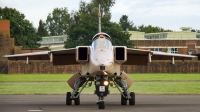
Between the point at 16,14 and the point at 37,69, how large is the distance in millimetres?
39661

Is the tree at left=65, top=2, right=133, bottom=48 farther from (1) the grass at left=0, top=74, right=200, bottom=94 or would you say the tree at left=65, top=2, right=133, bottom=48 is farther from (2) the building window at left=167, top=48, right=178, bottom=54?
(1) the grass at left=0, top=74, right=200, bottom=94

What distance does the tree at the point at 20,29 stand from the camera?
11562cm

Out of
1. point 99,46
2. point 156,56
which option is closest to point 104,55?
point 99,46

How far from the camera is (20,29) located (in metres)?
116

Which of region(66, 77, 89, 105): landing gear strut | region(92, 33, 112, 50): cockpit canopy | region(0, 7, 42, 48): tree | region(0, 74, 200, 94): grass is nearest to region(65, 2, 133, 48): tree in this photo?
region(0, 7, 42, 48): tree

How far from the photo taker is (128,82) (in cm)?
2688

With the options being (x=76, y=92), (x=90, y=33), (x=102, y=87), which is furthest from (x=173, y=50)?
(x=102, y=87)

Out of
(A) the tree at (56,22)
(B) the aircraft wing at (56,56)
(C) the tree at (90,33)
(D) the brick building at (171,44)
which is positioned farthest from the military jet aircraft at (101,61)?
(A) the tree at (56,22)

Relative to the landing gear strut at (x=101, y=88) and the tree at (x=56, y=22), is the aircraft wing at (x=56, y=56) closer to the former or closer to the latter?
the landing gear strut at (x=101, y=88)

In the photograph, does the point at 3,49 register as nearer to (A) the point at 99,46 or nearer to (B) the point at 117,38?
(B) the point at 117,38

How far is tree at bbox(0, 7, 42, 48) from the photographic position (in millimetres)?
115625

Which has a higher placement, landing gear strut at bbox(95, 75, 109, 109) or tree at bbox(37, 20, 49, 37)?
tree at bbox(37, 20, 49, 37)

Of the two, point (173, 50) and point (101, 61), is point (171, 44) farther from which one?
point (101, 61)

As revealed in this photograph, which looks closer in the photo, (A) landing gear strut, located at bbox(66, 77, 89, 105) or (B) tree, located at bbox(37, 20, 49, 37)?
(A) landing gear strut, located at bbox(66, 77, 89, 105)
